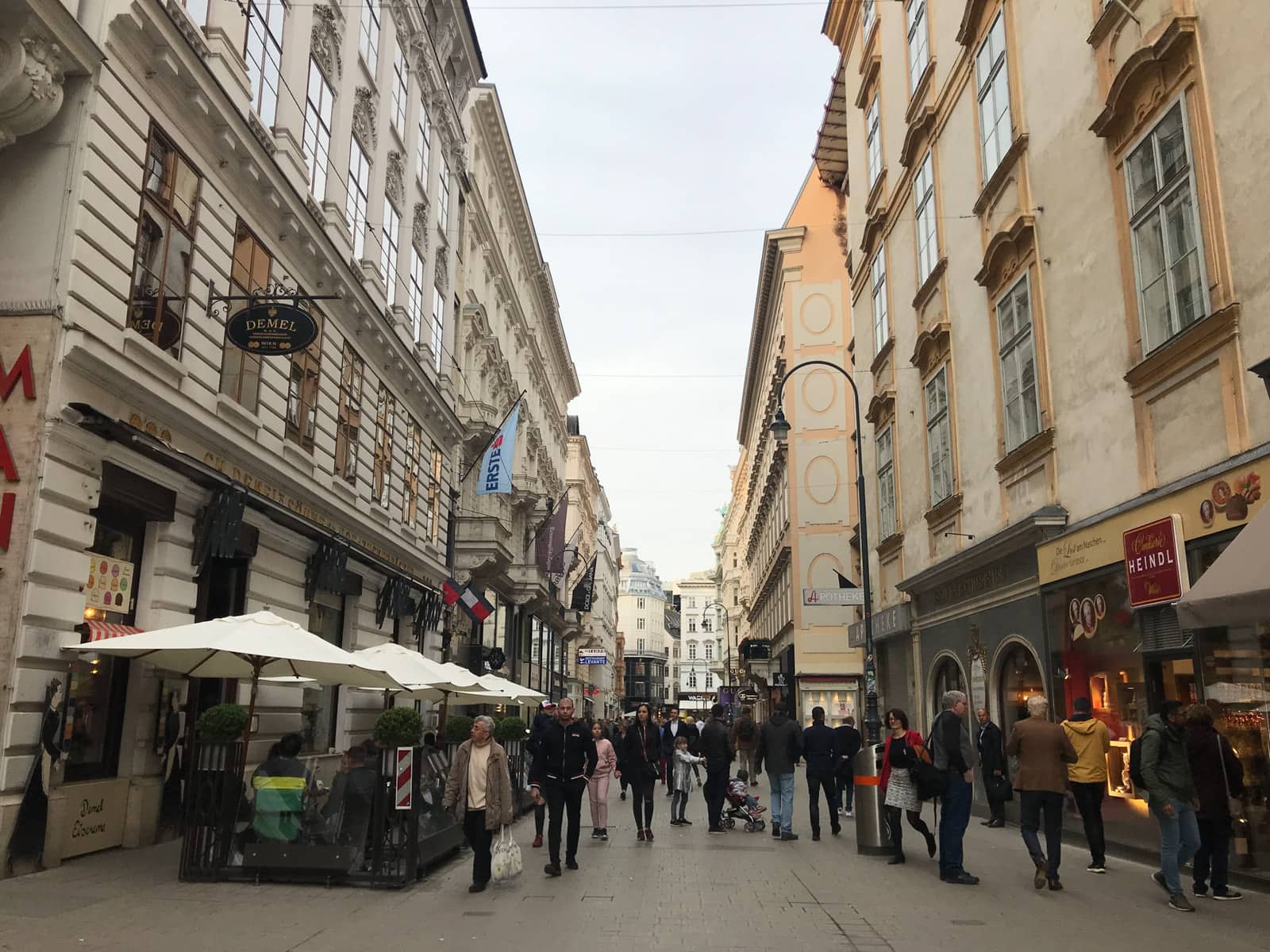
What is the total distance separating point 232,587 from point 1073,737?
38.8 ft

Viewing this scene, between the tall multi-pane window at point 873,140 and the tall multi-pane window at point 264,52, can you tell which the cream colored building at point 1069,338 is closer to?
the tall multi-pane window at point 873,140

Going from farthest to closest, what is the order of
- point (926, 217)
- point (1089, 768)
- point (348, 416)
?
1. point (926, 217)
2. point (348, 416)
3. point (1089, 768)

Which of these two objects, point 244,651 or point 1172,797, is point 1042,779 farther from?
point 244,651

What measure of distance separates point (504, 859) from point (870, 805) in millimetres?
4945

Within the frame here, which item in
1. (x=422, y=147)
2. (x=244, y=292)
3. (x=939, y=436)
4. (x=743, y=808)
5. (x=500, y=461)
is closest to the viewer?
(x=244, y=292)

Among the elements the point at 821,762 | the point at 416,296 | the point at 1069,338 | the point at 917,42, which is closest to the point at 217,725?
the point at 821,762

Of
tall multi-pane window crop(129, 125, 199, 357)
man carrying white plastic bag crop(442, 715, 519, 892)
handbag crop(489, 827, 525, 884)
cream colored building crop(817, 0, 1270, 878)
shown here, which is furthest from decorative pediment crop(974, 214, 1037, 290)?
tall multi-pane window crop(129, 125, 199, 357)

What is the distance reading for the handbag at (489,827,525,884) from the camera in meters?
10.0

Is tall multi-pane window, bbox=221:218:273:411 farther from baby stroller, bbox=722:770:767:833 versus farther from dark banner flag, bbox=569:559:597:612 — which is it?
dark banner flag, bbox=569:559:597:612

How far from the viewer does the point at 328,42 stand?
65.2ft

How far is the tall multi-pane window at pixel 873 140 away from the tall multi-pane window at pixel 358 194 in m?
12.0

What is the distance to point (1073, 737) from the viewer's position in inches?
433

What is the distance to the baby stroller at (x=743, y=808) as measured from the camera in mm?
15625

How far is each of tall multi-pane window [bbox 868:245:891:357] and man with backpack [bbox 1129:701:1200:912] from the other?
52.2ft
